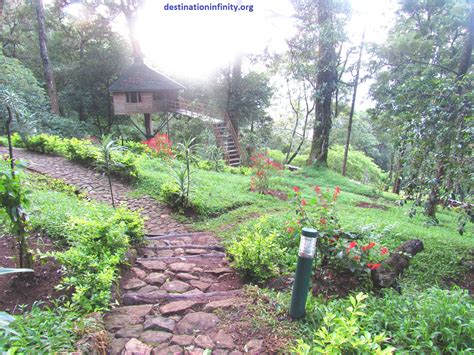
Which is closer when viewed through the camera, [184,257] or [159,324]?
[159,324]

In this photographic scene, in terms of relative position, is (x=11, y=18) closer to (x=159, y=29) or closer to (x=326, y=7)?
(x=159, y=29)

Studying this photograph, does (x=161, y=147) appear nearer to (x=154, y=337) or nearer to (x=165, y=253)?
(x=165, y=253)

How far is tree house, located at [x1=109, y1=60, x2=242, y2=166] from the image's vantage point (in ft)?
46.6

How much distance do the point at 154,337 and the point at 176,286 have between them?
2.41 ft

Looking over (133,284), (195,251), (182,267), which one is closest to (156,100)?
(195,251)

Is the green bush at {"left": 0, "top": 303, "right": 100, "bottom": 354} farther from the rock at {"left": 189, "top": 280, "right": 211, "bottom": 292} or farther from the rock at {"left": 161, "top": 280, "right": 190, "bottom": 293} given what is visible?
the rock at {"left": 189, "top": 280, "right": 211, "bottom": 292}

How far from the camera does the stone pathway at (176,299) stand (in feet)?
6.68

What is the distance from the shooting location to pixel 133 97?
14.8 m

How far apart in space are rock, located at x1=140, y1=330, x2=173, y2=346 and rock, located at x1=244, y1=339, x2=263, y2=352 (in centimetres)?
55

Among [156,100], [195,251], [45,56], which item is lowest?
[195,251]

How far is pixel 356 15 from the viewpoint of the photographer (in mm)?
10547

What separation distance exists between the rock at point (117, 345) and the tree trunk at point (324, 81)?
8.20 meters

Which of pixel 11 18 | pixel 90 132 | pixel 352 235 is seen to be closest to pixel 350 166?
pixel 90 132

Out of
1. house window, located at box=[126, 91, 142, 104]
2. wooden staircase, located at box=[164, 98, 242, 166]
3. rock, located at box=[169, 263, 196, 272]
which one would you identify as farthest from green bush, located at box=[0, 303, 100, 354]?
house window, located at box=[126, 91, 142, 104]
